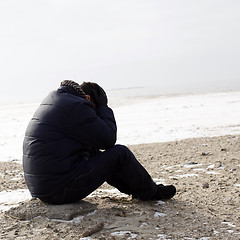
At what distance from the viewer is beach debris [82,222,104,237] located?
3.40m

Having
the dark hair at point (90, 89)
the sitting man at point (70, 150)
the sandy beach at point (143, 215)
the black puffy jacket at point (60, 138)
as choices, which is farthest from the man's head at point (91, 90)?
the sandy beach at point (143, 215)

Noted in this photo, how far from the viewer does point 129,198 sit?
15.0 ft

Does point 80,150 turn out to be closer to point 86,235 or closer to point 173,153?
point 86,235

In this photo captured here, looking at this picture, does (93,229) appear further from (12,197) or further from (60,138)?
(12,197)

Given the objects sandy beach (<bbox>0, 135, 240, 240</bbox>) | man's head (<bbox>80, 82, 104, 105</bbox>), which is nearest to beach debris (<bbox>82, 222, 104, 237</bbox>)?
sandy beach (<bbox>0, 135, 240, 240</bbox>)

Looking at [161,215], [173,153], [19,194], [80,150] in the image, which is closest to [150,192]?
[161,215]

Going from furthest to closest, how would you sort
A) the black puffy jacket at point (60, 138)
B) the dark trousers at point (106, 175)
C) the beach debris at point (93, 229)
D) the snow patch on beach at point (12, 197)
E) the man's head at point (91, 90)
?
the snow patch on beach at point (12, 197), the man's head at point (91, 90), the dark trousers at point (106, 175), the black puffy jacket at point (60, 138), the beach debris at point (93, 229)

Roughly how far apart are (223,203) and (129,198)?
107 centimetres

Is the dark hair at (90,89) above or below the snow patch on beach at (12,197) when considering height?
above

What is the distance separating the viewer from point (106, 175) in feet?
12.8

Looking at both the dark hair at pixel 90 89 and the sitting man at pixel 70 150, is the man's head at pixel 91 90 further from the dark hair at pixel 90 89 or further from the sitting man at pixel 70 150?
the sitting man at pixel 70 150

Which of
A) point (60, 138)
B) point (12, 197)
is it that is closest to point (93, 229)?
point (60, 138)

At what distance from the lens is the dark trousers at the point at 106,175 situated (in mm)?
3803

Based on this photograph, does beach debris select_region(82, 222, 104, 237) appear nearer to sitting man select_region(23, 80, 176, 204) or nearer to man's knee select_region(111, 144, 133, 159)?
sitting man select_region(23, 80, 176, 204)
